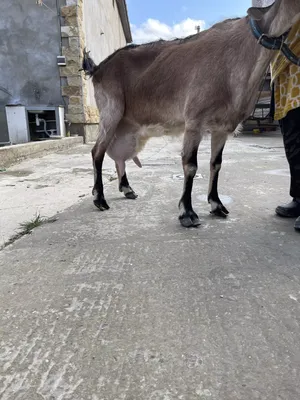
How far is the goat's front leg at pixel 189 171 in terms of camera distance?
2.34 meters

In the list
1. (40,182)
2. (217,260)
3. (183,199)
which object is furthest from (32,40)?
(217,260)

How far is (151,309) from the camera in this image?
4.36 feet

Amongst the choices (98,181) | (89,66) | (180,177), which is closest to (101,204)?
(98,181)

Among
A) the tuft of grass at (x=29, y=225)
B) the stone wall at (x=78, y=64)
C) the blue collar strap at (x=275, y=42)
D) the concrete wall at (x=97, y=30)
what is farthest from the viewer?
the concrete wall at (x=97, y=30)

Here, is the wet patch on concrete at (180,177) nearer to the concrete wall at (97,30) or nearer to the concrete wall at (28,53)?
the concrete wall at (28,53)

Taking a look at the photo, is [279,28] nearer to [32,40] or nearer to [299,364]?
[299,364]

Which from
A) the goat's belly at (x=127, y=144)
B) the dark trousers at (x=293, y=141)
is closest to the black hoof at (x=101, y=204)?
the goat's belly at (x=127, y=144)

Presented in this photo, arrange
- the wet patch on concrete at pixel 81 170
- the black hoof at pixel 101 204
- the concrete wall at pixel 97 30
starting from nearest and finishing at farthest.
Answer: the black hoof at pixel 101 204 → the wet patch on concrete at pixel 81 170 → the concrete wall at pixel 97 30

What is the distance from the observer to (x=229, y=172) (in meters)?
4.44

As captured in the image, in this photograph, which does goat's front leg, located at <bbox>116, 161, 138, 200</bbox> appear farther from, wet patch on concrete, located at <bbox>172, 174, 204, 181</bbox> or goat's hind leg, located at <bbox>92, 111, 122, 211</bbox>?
wet patch on concrete, located at <bbox>172, 174, 204, 181</bbox>

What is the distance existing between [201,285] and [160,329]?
0.37 m

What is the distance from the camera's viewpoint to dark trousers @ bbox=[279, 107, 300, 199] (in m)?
2.34

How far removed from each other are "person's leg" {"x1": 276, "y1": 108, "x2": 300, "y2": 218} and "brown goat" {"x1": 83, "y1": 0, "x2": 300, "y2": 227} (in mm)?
320

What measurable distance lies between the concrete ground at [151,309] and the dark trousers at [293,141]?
33 centimetres
